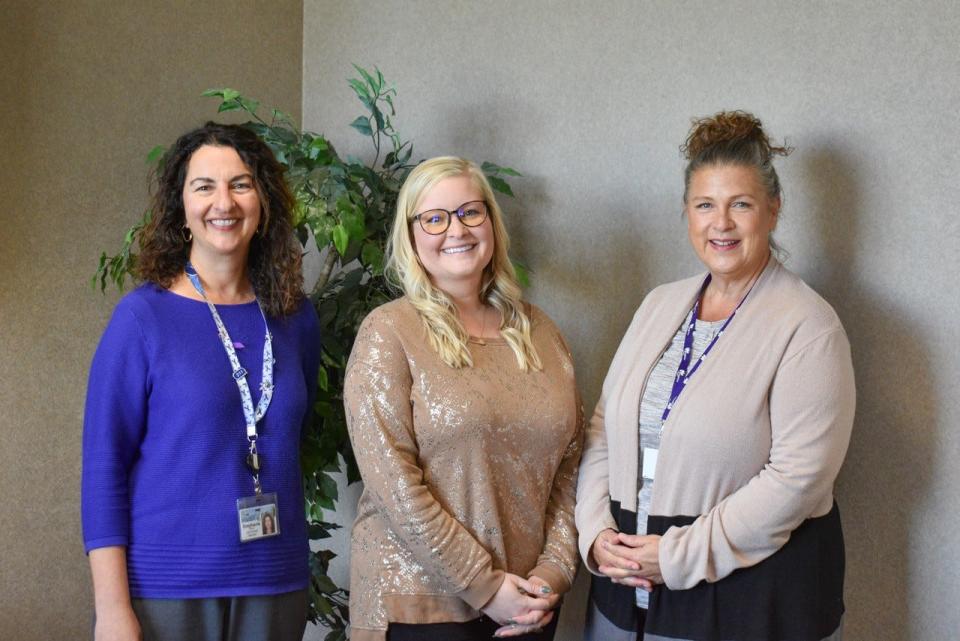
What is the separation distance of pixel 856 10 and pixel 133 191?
2200mm

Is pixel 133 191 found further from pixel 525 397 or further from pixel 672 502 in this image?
pixel 672 502

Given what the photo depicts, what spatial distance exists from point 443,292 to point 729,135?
2.29 feet

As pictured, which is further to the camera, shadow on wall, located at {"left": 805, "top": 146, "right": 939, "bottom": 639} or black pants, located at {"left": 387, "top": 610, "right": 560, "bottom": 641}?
shadow on wall, located at {"left": 805, "top": 146, "right": 939, "bottom": 639}

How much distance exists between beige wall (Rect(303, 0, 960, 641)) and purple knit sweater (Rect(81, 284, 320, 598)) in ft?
4.21

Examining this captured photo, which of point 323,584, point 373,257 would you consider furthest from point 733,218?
point 323,584

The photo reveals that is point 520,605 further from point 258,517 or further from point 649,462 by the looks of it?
point 258,517

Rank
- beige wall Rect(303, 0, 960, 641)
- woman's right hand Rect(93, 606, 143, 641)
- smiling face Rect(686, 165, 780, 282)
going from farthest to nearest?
beige wall Rect(303, 0, 960, 641)
smiling face Rect(686, 165, 780, 282)
woman's right hand Rect(93, 606, 143, 641)

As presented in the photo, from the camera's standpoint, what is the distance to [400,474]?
187cm

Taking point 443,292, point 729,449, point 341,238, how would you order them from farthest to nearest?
point 341,238 < point 443,292 < point 729,449

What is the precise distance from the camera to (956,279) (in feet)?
6.92

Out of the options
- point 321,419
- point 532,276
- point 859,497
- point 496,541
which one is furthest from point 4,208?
point 859,497

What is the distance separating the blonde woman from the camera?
1.90 metres

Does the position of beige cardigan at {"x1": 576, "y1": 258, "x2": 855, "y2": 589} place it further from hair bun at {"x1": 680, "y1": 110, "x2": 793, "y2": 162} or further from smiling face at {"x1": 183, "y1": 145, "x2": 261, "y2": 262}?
smiling face at {"x1": 183, "y1": 145, "x2": 261, "y2": 262}

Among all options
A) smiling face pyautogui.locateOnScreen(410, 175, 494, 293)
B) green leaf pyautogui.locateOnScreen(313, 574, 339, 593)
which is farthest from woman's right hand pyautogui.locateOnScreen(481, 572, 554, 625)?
green leaf pyautogui.locateOnScreen(313, 574, 339, 593)
